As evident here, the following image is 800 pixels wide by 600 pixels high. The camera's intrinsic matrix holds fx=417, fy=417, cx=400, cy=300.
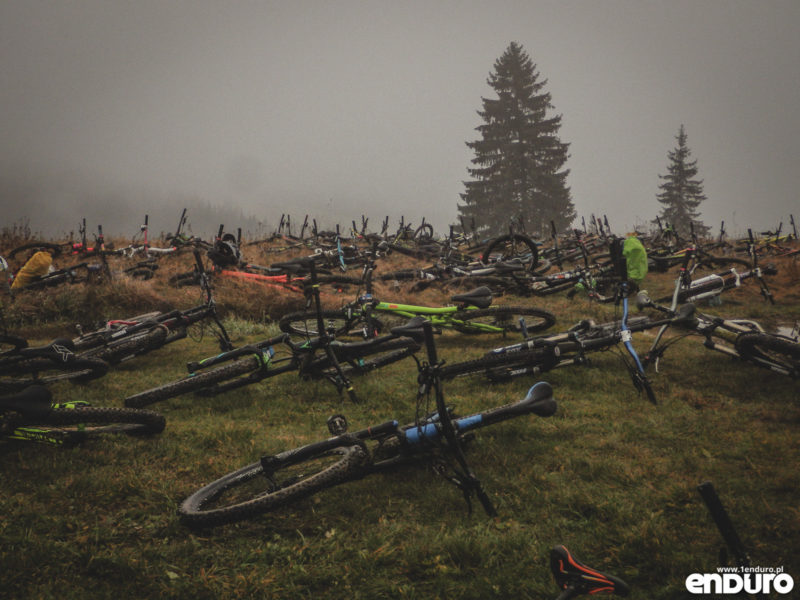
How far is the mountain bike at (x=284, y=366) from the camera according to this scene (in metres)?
5.66

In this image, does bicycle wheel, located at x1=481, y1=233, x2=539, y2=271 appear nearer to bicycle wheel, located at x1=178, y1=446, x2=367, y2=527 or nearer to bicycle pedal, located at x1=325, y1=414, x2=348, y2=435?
bicycle pedal, located at x1=325, y1=414, x2=348, y2=435

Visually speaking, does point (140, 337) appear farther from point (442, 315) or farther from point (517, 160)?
point (517, 160)

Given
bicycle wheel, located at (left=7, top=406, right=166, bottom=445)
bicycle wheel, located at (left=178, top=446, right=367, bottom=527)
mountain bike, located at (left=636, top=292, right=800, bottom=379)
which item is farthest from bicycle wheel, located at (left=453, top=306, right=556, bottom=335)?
bicycle wheel, located at (left=7, top=406, right=166, bottom=445)

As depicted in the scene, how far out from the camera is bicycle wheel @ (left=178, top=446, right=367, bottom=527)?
3.13 metres

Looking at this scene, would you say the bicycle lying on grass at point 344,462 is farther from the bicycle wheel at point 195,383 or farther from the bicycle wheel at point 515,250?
the bicycle wheel at point 515,250

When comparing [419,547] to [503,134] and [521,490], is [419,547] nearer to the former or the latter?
[521,490]

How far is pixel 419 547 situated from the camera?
3139 millimetres

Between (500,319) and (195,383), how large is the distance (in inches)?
243

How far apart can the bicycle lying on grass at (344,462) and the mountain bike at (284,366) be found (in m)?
2.05

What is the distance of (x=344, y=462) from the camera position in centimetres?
343

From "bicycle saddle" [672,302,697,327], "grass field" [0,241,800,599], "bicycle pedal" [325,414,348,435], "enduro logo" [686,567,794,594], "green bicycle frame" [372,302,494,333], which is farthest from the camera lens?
"green bicycle frame" [372,302,494,333]

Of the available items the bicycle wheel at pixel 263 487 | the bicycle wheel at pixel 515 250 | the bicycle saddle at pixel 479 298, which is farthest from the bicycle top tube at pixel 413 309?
the bicycle wheel at pixel 515 250

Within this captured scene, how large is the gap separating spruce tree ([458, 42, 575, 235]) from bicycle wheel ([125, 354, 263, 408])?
1323 inches

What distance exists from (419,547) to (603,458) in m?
2.34
